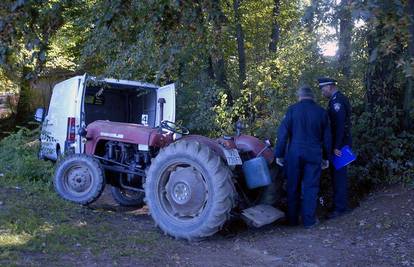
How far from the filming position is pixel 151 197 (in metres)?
6.59

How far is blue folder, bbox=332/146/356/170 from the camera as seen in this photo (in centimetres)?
700

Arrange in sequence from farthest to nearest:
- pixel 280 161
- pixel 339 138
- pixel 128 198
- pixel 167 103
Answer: pixel 167 103
pixel 128 198
pixel 339 138
pixel 280 161

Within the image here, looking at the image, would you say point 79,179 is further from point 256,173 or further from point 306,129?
point 306,129

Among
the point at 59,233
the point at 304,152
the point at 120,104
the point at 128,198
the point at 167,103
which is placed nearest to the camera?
the point at 59,233

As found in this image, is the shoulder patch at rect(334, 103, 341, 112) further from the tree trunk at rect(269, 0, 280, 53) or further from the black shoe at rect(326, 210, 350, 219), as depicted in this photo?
the tree trunk at rect(269, 0, 280, 53)

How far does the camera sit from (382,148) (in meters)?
7.83

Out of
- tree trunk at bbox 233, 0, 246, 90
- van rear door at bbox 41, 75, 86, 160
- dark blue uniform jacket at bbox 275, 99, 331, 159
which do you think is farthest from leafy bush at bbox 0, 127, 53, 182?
tree trunk at bbox 233, 0, 246, 90

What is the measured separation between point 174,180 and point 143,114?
3918 mm

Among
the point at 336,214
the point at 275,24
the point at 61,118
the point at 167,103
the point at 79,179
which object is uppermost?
the point at 275,24

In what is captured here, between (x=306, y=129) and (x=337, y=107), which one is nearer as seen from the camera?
(x=306, y=129)

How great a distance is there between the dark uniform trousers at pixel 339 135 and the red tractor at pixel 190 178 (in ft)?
2.73

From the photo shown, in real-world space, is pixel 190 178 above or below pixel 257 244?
above

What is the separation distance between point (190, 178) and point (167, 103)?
3144 mm

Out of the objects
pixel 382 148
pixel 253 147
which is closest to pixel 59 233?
pixel 253 147
